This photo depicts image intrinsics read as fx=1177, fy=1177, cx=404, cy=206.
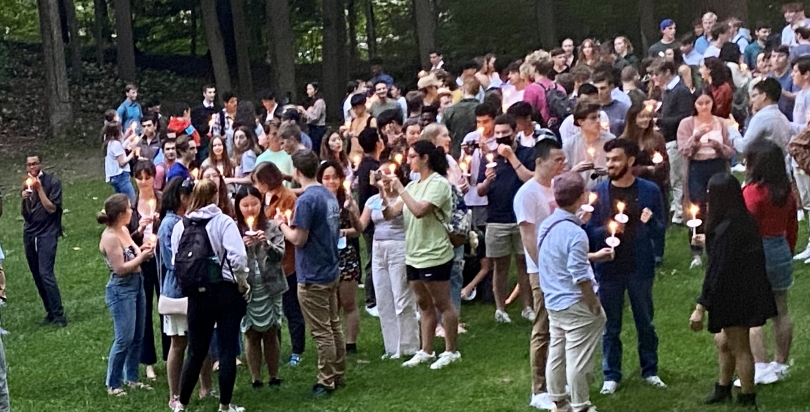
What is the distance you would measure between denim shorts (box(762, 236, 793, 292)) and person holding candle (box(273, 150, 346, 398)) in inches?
129

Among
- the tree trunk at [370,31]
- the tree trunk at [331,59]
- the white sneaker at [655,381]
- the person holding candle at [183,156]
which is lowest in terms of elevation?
the white sneaker at [655,381]

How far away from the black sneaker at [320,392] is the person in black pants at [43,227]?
4.85 meters

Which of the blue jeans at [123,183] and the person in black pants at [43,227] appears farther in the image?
the blue jeans at [123,183]

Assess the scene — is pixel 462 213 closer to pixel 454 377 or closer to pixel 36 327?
pixel 454 377

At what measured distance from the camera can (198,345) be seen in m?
8.55

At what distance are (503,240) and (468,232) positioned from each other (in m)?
1.04

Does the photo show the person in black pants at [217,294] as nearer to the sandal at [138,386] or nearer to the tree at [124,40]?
the sandal at [138,386]

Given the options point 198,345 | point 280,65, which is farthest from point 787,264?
point 280,65

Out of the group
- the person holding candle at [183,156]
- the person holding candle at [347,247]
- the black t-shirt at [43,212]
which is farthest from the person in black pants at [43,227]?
the person holding candle at [347,247]

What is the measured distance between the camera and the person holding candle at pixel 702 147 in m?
11.1

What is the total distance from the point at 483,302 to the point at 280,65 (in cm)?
1710

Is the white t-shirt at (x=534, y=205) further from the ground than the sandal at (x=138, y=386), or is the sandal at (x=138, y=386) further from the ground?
the white t-shirt at (x=534, y=205)

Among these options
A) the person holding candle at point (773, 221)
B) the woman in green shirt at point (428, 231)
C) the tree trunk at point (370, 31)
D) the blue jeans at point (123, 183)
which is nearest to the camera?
the person holding candle at point (773, 221)

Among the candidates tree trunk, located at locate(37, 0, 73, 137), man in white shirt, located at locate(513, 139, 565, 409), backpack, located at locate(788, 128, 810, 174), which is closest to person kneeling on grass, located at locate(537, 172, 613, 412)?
man in white shirt, located at locate(513, 139, 565, 409)
